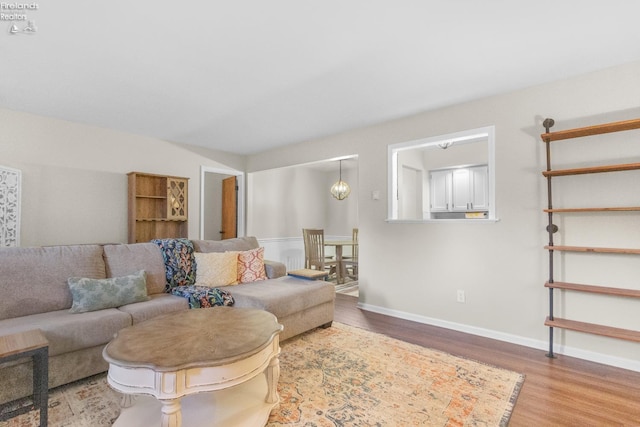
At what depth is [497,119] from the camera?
9.95 ft

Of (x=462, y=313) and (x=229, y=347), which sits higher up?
(x=229, y=347)

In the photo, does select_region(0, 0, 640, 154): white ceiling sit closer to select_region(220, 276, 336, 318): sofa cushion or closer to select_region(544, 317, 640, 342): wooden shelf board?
select_region(220, 276, 336, 318): sofa cushion

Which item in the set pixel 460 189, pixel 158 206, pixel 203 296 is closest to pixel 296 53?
pixel 203 296

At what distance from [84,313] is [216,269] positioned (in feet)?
3.84

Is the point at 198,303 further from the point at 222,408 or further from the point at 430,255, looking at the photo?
the point at 430,255

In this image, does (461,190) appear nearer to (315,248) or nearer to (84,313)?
(315,248)

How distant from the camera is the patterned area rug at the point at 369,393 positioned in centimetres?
177

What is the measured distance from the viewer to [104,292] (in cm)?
244

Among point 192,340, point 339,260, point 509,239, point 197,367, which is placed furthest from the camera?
point 339,260

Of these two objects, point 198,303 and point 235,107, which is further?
point 235,107

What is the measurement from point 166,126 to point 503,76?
3.77 metres

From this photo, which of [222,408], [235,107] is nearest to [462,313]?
[222,408]

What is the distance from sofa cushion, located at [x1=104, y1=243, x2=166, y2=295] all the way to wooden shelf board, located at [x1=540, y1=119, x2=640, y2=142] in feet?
12.0

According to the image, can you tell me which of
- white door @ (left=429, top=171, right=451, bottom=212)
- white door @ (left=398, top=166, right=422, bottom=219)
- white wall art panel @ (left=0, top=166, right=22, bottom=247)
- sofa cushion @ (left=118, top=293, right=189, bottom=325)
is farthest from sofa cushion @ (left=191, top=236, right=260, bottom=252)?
white door @ (left=429, top=171, right=451, bottom=212)
